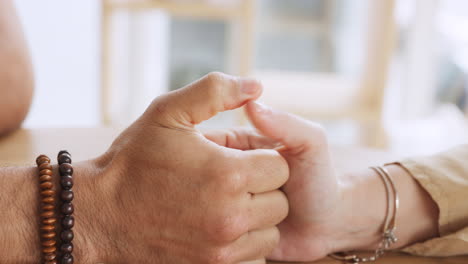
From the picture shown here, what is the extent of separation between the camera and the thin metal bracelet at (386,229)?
2.26ft

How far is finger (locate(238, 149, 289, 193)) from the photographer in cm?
60

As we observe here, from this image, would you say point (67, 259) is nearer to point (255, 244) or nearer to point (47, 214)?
point (47, 214)

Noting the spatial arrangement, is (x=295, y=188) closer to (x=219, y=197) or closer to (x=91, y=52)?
(x=219, y=197)

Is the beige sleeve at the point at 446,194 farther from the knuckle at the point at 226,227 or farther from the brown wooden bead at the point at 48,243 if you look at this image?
the brown wooden bead at the point at 48,243

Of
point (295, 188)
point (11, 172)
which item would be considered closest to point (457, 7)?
point (295, 188)

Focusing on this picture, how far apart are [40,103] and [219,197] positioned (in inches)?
66.8

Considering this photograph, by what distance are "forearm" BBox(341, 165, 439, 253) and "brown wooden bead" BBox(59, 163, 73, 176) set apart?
0.41 metres

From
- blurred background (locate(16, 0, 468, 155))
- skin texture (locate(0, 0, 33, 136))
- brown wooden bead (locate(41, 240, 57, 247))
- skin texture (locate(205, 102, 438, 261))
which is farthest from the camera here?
blurred background (locate(16, 0, 468, 155))

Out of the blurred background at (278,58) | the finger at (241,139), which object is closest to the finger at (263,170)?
the finger at (241,139)

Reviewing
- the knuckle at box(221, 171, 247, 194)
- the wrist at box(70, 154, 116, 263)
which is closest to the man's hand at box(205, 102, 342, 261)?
the knuckle at box(221, 171, 247, 194)

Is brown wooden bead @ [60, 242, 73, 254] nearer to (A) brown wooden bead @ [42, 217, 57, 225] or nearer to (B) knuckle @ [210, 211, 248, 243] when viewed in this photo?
(A) brown wooden bead @ [42, 217, 57, 225]

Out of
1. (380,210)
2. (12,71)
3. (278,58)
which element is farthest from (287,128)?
(278,58)

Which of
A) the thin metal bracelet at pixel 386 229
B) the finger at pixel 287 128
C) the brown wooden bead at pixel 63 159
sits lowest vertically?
the thin metal bracelet at pixel 386 229

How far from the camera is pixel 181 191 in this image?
22.5 inches
